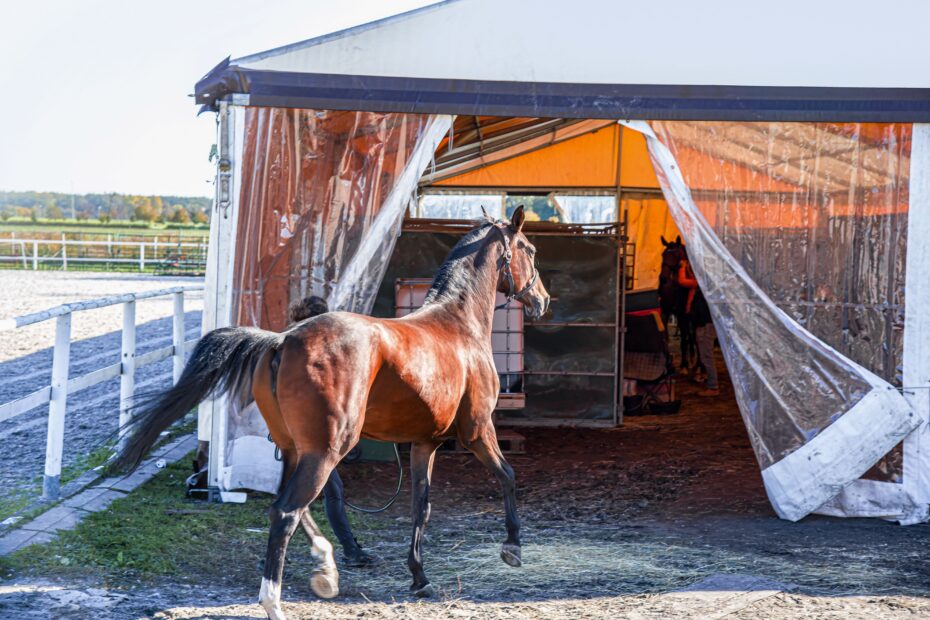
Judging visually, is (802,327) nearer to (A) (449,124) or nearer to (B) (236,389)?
(A) (449,124)

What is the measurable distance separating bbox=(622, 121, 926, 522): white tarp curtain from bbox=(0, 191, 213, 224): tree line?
2505 inches

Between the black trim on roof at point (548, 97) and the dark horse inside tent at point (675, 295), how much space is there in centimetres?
582

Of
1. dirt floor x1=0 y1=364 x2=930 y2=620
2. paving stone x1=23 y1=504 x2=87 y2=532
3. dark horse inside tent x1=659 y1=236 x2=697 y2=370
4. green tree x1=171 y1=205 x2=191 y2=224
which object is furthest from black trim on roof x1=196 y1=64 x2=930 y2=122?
green tree x1=171 y1=205 x2=191 y2=224

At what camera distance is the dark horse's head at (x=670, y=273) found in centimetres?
1252

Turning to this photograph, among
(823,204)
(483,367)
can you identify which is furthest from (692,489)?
(483,367)

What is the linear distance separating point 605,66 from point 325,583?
391 centimetres

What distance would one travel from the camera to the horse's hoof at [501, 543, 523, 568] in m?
5.30

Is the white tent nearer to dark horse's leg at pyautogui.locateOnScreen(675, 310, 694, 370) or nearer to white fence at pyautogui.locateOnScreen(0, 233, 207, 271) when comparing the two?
dark horse's leg at pyautogui.locateOnScreen(675, 310, 694, 370)

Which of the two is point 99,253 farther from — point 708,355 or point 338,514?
point 338,514

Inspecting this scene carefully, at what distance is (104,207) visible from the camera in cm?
8588

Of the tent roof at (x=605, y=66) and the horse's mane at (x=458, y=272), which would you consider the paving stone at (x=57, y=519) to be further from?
the tent roof at (x=605, y=66)

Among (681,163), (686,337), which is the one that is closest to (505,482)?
(681,163)

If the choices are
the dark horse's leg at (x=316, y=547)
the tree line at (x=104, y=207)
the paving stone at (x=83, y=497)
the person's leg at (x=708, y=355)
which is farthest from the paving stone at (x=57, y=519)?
the tree line at (x=104, y=207)

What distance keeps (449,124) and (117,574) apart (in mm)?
3479
